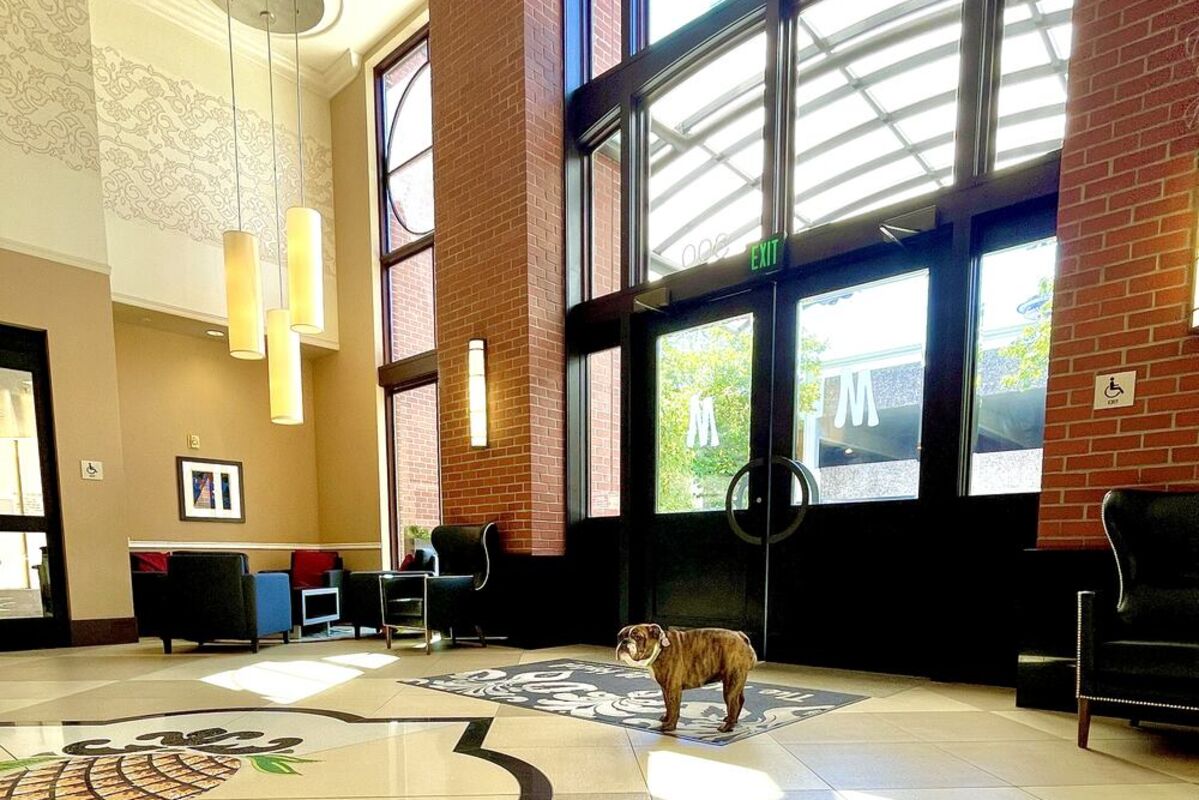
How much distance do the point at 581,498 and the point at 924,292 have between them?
282cm

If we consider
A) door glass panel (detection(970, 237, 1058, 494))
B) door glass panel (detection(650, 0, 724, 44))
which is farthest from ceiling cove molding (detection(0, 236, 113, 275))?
door glass panel (detection(970, 237, 1058, 494))

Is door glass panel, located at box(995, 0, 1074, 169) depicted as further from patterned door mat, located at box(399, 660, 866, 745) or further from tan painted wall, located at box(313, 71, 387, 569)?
tan painted wall, located at box(313, 71, 387, 569)

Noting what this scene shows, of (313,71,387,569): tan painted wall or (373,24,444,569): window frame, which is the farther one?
(313,71,387,569): tan painted wall

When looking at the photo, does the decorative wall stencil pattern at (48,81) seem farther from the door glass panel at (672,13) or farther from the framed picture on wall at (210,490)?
the door glass panel at (672,13)

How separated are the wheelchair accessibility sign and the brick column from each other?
336cm

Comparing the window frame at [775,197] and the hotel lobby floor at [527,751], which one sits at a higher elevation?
the window frame at [775,197]

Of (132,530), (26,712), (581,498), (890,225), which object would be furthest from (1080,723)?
(132,530)

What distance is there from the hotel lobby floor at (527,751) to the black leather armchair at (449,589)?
1250mm

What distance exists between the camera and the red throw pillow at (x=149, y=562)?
6.05 meters

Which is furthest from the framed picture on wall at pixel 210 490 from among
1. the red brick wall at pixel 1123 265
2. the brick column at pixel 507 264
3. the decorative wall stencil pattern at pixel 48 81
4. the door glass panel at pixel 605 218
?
the red brick wall at pixel 1123 265

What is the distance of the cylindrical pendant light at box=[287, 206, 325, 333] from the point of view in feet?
Answer: 15.0

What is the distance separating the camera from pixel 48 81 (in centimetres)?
537

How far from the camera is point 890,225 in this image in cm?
347

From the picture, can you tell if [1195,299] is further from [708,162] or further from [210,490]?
[210,490]
